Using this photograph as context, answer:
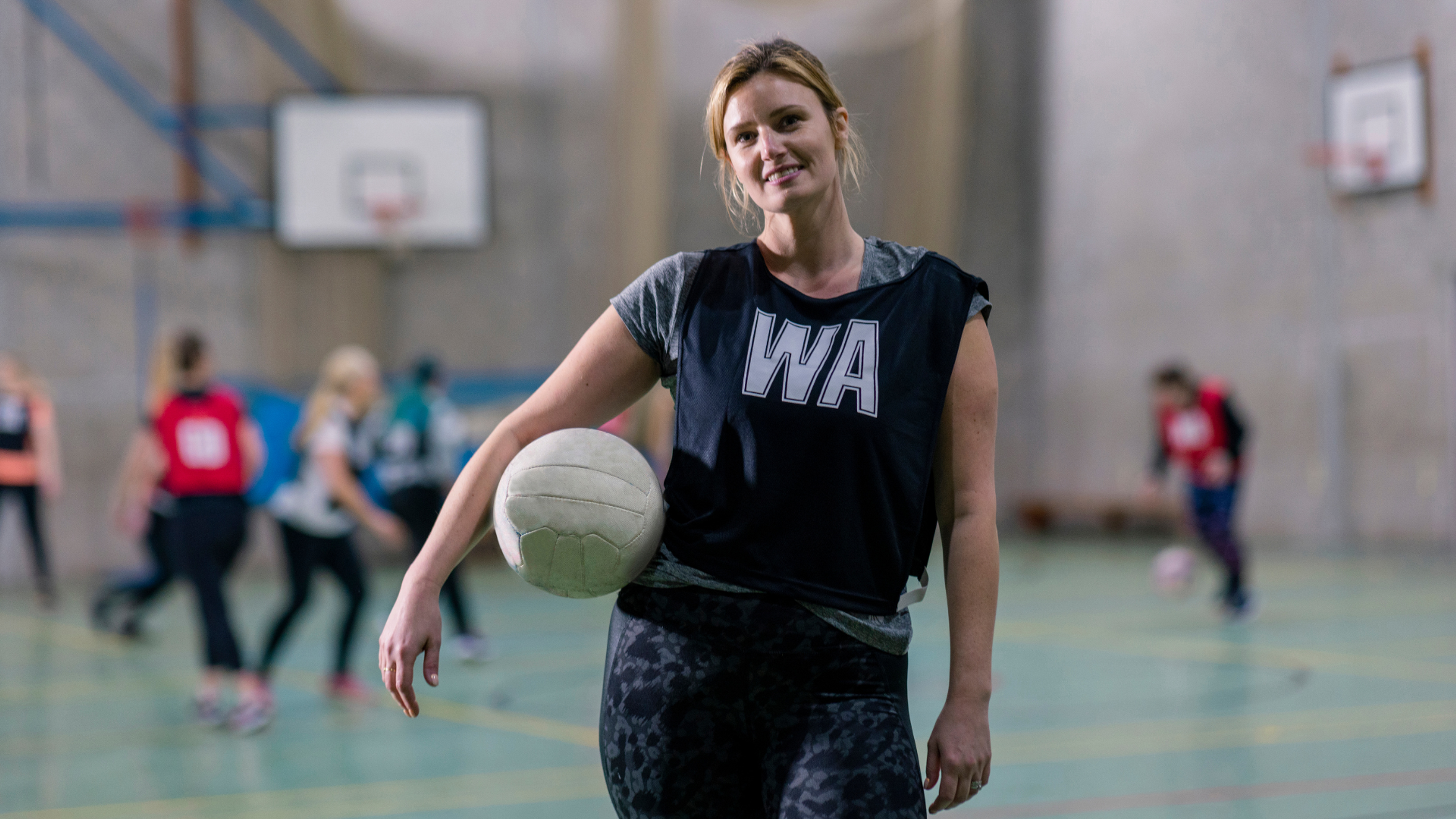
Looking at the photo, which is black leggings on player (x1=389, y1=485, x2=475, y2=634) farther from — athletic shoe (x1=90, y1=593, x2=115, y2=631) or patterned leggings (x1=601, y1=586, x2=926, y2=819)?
patterned leggings (x1=601, y1=586, x2=926, y2=819)

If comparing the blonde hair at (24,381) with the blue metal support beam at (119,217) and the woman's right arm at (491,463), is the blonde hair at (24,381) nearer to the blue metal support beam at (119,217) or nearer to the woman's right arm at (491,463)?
the blue metal support beam at (119,217)

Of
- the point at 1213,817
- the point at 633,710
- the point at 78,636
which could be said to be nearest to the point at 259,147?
the point at 78,636

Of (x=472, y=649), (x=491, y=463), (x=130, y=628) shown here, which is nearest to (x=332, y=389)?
(x=472, y=649)

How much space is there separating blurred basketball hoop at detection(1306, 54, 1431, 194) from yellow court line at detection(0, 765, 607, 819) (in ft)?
39.4

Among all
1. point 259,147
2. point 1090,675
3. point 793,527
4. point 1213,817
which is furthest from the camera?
point 259,147

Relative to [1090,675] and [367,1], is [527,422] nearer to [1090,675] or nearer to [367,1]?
[1090,675]

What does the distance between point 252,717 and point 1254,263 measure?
12936 millimetres

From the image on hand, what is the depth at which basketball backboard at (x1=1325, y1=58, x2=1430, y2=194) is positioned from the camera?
13.3m

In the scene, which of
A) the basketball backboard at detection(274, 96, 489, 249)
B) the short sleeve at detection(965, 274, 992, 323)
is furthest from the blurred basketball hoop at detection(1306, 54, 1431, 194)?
the short sleeve at detection(965, 274, 992, 323)

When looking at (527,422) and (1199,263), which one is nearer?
(527,422)

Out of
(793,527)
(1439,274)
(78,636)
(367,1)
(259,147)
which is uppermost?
(367,1)

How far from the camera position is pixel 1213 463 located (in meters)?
9.27

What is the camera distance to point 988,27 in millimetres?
19172

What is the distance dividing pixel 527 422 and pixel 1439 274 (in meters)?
13.6
